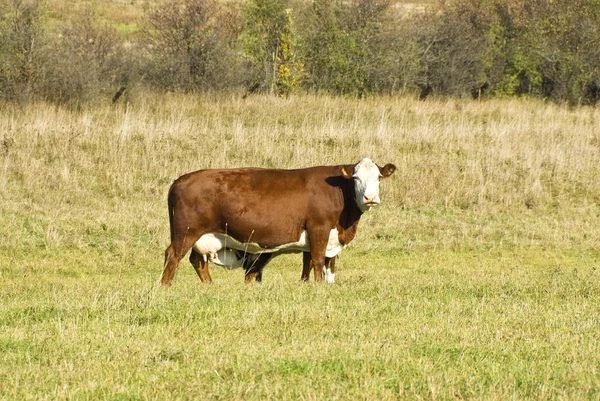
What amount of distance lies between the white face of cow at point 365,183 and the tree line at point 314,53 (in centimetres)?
1972

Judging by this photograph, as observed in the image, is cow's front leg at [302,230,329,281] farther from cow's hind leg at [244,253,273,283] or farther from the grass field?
cow's hind leg at [244,253,273,283]

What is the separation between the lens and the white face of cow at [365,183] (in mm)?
12617

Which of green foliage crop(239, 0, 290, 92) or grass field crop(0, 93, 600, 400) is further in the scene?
green foliage crop(239, 0, 290, 92)

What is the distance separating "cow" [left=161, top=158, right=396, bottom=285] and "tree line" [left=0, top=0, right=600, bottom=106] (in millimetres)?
19291

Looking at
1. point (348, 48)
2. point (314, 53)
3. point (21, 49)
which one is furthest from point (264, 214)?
point (314, 53)

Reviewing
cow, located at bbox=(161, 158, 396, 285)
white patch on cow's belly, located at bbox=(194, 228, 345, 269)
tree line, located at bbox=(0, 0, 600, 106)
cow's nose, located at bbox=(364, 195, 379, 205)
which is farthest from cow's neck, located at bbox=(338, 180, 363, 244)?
tree line, located at bbox=(0, 0, 600, 106)

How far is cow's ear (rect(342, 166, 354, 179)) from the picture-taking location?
1280 centimetres

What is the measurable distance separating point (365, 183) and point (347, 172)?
1.08 feet

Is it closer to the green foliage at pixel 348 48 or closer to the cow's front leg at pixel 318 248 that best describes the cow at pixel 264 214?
the cow's front leg at pixel 318 248

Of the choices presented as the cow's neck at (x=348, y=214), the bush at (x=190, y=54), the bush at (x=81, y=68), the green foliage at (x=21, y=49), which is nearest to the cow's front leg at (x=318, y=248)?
the cow's neck at (x=348, y=214)

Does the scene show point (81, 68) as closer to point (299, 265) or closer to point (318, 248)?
point (299, 265)

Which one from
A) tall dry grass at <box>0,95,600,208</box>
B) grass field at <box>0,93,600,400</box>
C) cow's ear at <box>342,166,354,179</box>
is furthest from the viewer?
tall dry grass at <box>0,95,600,208</box>

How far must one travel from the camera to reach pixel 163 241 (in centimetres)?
1733

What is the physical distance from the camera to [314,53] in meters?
39.2
